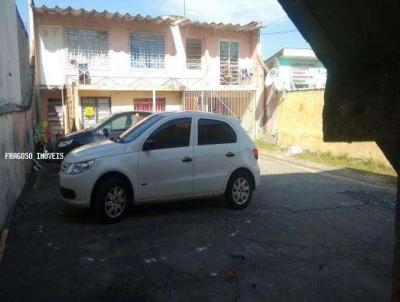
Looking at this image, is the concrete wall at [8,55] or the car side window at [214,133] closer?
the car side window at [214,133]

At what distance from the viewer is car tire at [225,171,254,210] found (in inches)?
299

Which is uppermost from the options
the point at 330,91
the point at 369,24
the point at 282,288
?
the point at 369,24

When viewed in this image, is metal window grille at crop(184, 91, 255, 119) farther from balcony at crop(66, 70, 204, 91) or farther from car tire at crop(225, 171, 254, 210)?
car tire at crop(225, 171, 254, 210)

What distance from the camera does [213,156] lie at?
7.38 metres

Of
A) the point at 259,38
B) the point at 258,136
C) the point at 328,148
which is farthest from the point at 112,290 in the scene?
the point at 259,38

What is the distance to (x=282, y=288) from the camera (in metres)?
4.50

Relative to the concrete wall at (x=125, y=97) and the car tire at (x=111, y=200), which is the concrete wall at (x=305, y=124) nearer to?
the concrete wall at (x=125, y=97)

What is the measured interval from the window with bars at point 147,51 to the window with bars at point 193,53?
1.47 m

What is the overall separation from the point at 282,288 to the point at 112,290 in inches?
71.4

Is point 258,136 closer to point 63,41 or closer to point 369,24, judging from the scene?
point 63,41

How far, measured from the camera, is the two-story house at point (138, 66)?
18.3 metres

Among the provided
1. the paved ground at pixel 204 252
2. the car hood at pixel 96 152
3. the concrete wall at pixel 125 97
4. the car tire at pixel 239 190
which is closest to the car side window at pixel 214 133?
the car tire at pixel 239 190

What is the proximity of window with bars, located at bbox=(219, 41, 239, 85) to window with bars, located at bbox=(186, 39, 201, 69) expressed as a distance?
1229mm

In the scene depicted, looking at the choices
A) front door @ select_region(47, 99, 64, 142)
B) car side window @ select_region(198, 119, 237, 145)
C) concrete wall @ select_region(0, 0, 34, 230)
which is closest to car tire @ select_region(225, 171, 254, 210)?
car side window @ select_region(198, 119, 237, 145)
